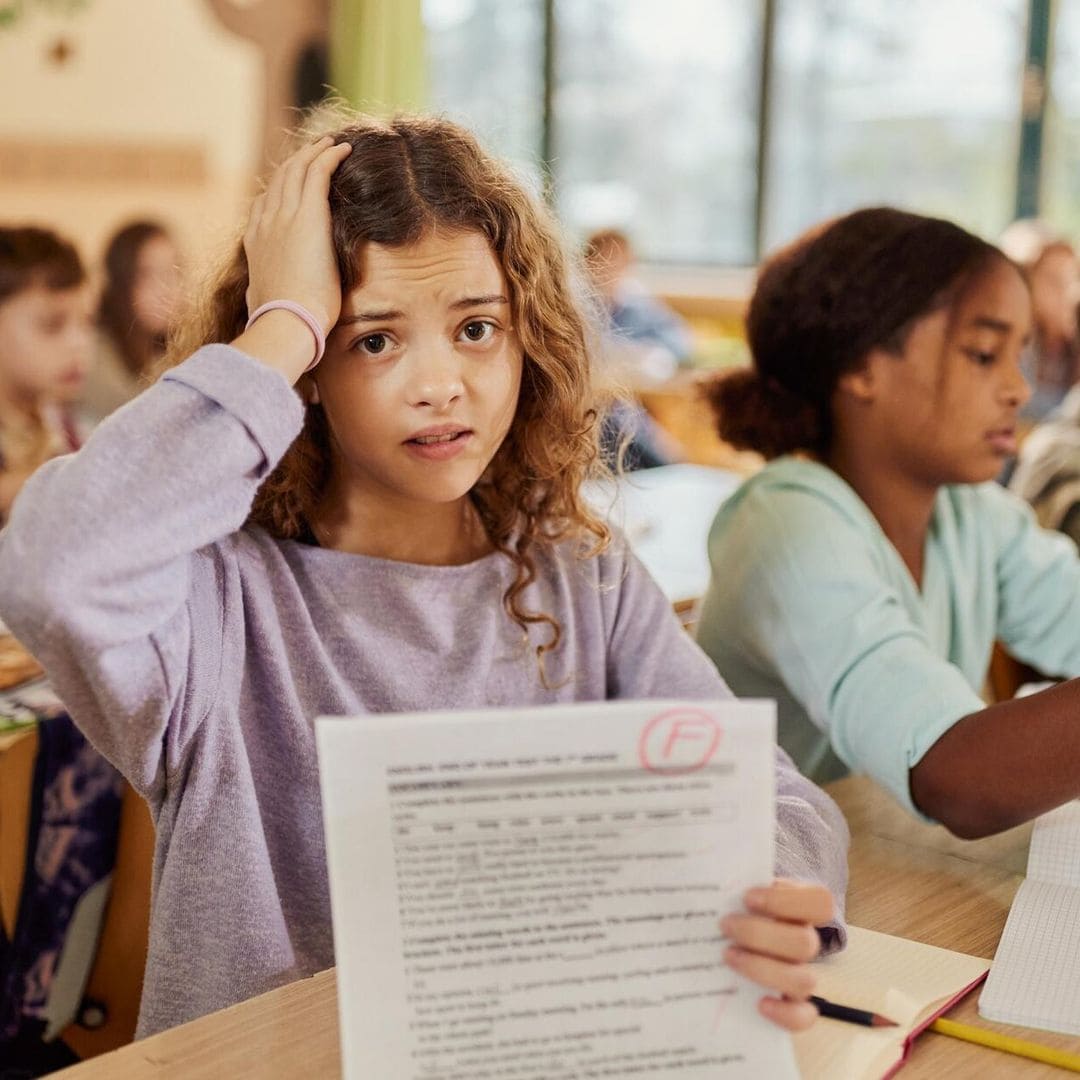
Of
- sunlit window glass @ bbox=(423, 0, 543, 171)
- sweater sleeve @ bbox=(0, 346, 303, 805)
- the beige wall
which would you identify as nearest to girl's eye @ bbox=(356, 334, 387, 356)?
sweater sleeve @ bbox=(0, 346, 303, 805)

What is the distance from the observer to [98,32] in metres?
5.07

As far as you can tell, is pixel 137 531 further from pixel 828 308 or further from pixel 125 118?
pixel 125 118

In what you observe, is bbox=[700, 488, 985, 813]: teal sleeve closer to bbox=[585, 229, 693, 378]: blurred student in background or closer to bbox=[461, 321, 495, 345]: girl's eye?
bbox=[461, 321, 495, 345]: girl's eye

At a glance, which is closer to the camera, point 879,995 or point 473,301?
point 879,995

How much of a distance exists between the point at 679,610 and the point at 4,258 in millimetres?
1807

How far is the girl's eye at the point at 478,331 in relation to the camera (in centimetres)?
108

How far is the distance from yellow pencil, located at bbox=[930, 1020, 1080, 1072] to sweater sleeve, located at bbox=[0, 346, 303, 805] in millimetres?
533

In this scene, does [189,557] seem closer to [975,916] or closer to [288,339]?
[288,339]

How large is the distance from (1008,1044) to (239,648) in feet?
1.90

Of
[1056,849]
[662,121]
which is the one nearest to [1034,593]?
[1056,849]

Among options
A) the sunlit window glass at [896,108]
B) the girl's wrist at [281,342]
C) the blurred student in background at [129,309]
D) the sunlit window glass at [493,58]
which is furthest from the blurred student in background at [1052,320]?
the girl's wrist at [281,342]

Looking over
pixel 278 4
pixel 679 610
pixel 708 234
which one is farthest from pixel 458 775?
pixel 708 234

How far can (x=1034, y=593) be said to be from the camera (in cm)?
171

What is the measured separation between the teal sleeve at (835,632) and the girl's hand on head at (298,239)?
57cm
